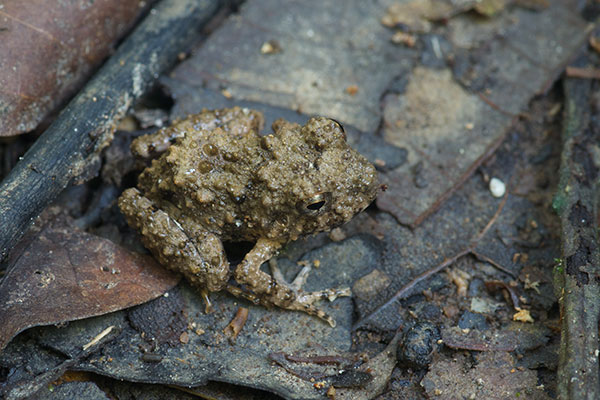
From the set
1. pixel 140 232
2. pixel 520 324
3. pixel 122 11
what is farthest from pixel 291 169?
pixel 122 11

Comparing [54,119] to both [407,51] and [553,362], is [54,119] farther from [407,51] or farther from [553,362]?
[553,362]

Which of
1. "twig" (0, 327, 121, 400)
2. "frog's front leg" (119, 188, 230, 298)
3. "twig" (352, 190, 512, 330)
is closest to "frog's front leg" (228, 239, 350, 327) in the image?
"frog's front leg" (119, 188, 230, 298)

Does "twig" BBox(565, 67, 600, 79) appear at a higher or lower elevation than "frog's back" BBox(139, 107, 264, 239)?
lower

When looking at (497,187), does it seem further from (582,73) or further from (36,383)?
(36,383)

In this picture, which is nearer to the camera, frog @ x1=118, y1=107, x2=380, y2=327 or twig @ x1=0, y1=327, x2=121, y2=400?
twig @ x1=0, y1=327, x2=121, y2=400

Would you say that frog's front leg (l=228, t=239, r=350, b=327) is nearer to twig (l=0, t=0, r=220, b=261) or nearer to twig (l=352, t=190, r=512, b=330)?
twig (l=352, t=190, r=512, b=330)

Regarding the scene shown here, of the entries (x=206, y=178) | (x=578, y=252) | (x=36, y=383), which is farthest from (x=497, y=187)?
(x=36, y=383)

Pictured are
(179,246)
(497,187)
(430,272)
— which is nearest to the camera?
(179,246)
